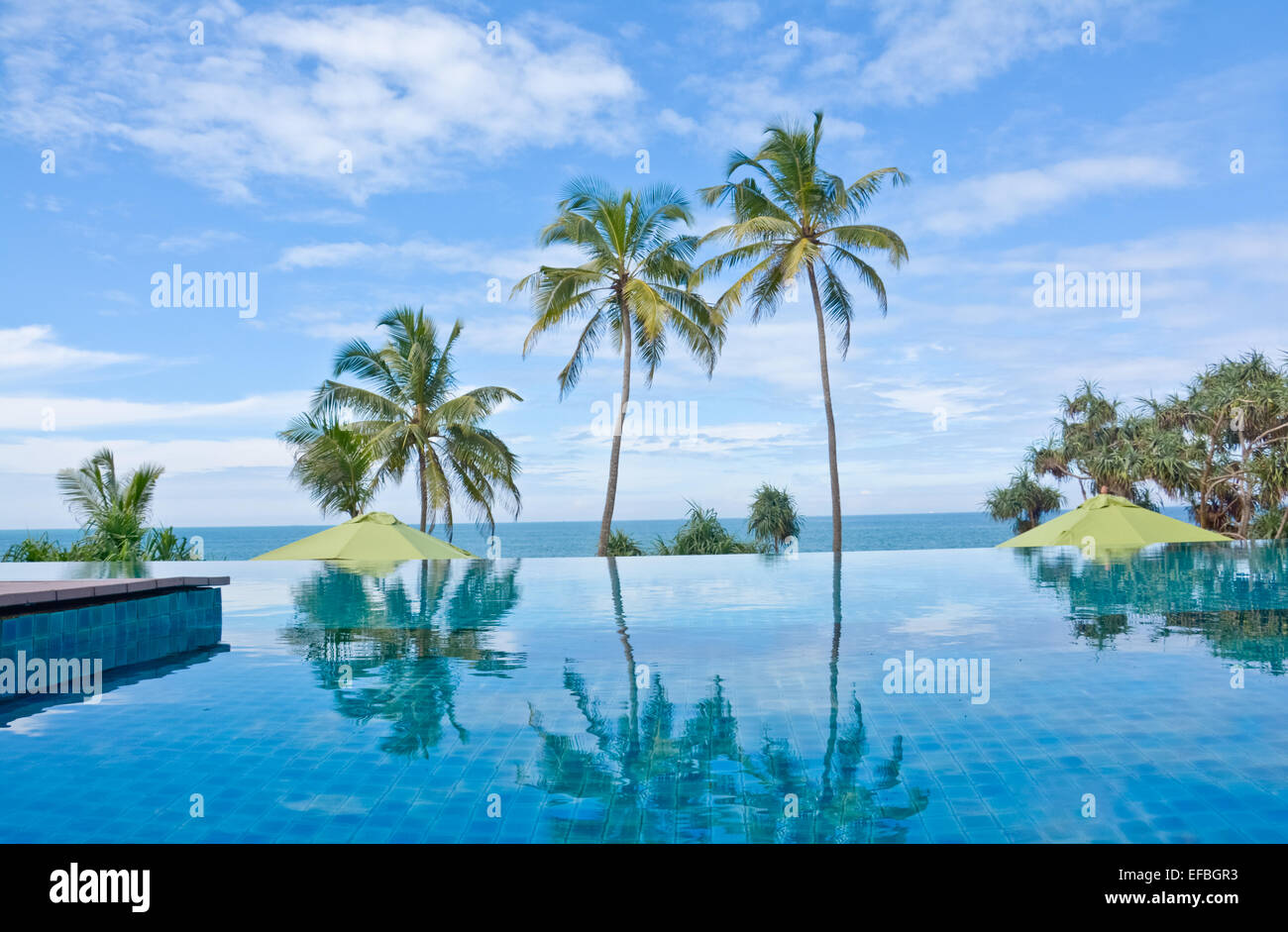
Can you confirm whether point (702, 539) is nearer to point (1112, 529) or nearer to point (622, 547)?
point (622, 547)

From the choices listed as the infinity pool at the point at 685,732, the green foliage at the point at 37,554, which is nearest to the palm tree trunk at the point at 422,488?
the green foliage at the point at 37,554

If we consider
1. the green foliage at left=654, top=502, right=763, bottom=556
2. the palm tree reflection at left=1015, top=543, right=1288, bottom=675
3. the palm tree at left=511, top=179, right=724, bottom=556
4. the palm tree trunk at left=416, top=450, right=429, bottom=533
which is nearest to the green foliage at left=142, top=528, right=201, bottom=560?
the palm tree trunk at left=416, top=450, right=429, bottom=533

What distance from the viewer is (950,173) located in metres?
23.3

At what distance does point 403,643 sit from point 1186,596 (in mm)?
8094

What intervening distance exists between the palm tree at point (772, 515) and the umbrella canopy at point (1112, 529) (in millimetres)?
8449

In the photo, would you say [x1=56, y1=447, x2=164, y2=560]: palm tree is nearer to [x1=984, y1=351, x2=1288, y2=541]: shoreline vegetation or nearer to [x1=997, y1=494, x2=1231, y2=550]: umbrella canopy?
[x1=997, y1=494, x2=1231, y2=550]: umbrella canopy

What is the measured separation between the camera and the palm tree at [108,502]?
18.1 m

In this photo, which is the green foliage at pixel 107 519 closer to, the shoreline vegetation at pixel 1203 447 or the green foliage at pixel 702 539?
the green foliage at pixel 702 539

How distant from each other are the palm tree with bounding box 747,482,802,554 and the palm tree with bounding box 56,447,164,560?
15296 millimetres

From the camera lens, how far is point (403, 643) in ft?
24.1

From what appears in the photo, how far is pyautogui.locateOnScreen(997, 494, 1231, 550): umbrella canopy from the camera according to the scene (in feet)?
56.1

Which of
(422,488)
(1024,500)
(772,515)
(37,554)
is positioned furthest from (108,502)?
(1024,500)
